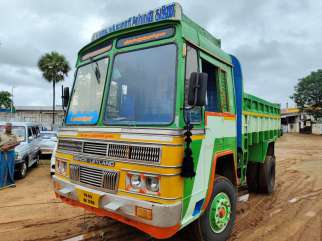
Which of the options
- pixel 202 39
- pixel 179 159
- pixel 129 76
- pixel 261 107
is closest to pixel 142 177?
pixel 179 159

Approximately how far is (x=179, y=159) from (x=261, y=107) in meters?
4.36

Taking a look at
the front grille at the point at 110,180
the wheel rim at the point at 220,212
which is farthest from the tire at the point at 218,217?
the front grille at the point at 110,180

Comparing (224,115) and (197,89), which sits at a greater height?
(197,89)

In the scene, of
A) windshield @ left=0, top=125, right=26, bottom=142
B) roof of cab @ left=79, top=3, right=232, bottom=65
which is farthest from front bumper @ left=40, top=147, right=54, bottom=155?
roof of cab @ left=79, top=3, right=232, bottom=65

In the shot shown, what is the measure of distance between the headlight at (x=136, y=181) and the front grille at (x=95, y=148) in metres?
0.56

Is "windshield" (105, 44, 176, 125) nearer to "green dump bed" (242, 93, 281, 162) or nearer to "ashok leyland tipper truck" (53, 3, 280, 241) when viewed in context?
"ashok leyland tipper truck" (53, 3, 280, 241)

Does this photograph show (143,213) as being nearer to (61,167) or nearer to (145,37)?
(61,167)

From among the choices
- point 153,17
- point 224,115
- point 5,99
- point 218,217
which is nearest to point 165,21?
point 153,17

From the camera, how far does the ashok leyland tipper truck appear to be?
9.82 ft

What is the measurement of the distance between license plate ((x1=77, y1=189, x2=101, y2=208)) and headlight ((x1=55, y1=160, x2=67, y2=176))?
1.86ft

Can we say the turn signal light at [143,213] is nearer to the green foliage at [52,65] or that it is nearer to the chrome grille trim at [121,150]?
the chrome grille trim at [121,150]

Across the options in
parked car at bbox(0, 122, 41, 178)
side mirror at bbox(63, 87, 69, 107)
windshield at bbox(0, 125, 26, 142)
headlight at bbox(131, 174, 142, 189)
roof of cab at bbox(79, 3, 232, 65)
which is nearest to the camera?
headlight at bbox(131, 174, 142, 189)

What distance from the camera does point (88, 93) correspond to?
4.11 m

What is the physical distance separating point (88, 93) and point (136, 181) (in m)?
1.69
